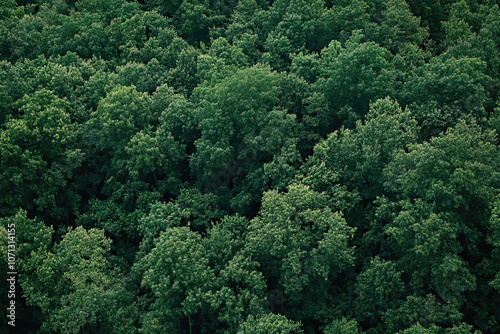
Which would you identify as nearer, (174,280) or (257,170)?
(174,280)

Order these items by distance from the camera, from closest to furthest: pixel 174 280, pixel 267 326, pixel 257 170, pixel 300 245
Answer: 1. pixel 267 326
2. pixel 300 245
3. pixel 174 280
4. pixel 257 170

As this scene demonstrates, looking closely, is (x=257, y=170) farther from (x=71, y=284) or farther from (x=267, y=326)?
(x=71, y=284)

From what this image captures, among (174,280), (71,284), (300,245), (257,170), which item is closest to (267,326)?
(300,245)

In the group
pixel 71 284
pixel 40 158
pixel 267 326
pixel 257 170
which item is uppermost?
pixel 257 170

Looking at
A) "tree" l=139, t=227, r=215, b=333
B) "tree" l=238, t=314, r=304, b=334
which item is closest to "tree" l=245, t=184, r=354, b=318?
"tree" l=238, t=314, r=304, b=334

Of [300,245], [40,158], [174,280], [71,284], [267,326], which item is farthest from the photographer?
[40,158]

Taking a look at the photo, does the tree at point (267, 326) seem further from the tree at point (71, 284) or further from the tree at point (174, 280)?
the tree at point (71, 284)

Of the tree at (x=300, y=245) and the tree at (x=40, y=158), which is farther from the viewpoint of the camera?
the tree at (x=40, y=158)

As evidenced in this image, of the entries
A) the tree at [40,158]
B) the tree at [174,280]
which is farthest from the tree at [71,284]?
the tree at [40,158]
